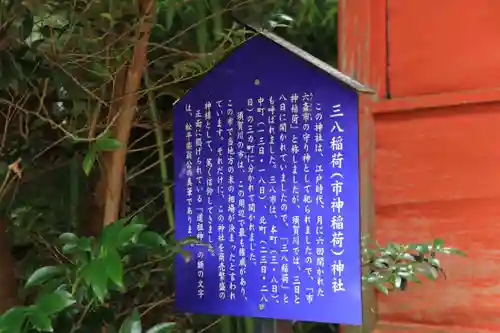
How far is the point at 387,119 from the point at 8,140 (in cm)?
87

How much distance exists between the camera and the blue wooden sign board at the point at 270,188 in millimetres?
1035

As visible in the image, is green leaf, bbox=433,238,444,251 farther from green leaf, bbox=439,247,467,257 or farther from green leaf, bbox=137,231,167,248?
green leaf, bbox=137,231,167,248

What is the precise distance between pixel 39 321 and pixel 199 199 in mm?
407

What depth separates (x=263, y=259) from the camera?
3.66 feet

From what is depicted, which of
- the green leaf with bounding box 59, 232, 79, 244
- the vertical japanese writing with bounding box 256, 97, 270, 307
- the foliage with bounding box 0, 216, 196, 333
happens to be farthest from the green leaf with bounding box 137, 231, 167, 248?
the vertical japanese writing with bounding box 256, 97, 270, 307

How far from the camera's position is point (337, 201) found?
1038 mm

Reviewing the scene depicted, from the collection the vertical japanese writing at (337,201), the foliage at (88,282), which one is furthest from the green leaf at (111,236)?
the vertical japanese writing at (337,201)

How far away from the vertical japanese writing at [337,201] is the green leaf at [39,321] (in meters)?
0.46

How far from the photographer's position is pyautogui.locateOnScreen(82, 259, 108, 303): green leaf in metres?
0.85

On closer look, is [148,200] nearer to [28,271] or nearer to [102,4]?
[28,271]

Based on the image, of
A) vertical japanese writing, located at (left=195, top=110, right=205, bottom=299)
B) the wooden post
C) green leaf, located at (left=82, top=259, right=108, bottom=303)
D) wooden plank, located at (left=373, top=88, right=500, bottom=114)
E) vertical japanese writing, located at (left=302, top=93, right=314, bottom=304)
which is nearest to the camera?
green leaf, located at (left=82, top=259, right=108, bottom=303)

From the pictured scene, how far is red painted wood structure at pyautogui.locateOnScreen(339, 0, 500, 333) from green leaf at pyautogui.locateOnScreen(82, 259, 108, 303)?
79 centimetres

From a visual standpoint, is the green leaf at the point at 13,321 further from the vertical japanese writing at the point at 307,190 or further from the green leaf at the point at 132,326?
the vertical japanese writing at the point at 307,190

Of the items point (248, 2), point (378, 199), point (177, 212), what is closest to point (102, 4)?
point (248, 2)
